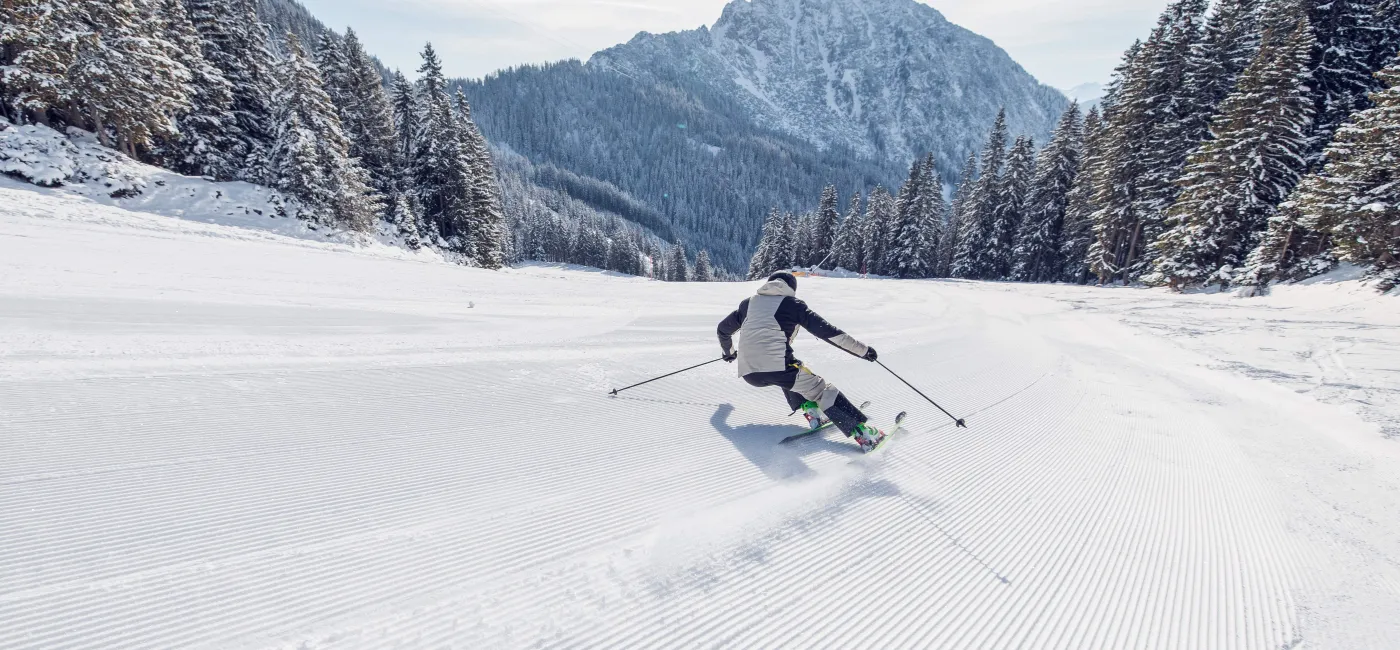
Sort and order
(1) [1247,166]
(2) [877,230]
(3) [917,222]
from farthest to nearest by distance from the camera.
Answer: (2) [877,230], (3) [917,222], (1) [1247,166]

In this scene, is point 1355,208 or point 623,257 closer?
point 1355,208

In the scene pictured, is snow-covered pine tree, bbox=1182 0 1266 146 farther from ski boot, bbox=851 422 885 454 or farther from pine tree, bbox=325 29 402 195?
pine tree, bbox=325 29 402 195

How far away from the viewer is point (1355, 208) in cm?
1241

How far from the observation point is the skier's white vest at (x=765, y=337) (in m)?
4.12

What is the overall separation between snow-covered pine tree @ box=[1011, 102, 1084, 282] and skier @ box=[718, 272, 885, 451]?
36708 mm

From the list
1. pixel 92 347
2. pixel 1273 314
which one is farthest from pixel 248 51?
pixel 1273 314

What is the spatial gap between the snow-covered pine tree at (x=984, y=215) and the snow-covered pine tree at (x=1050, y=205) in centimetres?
302

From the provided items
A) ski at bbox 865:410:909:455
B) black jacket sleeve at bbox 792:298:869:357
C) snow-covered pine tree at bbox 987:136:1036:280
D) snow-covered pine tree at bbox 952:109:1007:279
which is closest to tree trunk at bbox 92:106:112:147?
Result: black jacket sleeve at bbox 792:298:869:357

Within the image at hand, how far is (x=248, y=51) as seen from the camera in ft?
83.1

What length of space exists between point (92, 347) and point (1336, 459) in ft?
34.3

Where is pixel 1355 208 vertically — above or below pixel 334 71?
below

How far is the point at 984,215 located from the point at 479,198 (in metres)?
35.8

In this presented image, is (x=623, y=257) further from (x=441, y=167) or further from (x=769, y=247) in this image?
(x=441, y=167)

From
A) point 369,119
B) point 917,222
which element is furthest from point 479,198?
point 917,222
